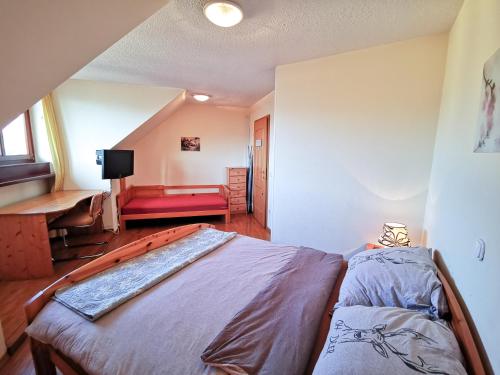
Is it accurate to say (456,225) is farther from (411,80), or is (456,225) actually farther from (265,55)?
(265,55)

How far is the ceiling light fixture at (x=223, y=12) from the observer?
1.51 meters

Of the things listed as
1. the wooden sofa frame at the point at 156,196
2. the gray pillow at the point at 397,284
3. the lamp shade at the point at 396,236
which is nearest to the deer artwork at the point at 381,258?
the gray pillow at the point at 397,284

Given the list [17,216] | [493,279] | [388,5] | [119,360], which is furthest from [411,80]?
[17,216]

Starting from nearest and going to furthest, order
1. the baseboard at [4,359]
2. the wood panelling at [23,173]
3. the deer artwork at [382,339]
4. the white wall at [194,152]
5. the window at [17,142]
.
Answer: the deer artwork at [382,339] → the baseboard at [4,359] → the wood panelling at [23,173] → the window at [17,142] → the white wall at [194,152]

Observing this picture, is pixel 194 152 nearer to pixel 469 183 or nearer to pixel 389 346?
pixel 469 183

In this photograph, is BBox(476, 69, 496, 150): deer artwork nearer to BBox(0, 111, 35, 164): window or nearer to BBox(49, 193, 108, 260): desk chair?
BBox(49, 193, 108, 260): desk chair

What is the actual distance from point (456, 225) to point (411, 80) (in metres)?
1.39

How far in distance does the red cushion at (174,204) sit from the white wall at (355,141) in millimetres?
1870

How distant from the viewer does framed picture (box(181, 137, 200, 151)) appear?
497 centimetres

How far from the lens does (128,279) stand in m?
1.44

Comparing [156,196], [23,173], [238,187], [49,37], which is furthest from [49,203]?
[238,187]

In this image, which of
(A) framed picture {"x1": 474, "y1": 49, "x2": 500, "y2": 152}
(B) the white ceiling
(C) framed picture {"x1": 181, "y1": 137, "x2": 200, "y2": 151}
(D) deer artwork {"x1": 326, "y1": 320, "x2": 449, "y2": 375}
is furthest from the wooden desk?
(A) framed picture {"x1": 474, "y1": 49, "x2": 500, "y2": 152}

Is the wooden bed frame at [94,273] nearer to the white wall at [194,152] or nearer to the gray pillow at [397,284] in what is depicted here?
the gray pillow at [397,284]

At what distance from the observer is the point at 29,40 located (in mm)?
1148
